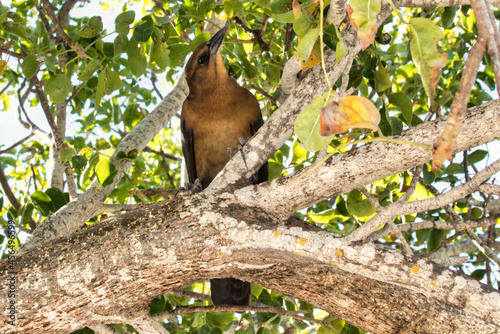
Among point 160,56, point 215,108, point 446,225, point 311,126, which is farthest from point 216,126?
point 311,126

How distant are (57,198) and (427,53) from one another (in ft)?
7.43

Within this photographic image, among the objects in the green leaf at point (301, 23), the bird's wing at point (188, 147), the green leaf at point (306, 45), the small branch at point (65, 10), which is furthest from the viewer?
the small branch at point (65, 10)

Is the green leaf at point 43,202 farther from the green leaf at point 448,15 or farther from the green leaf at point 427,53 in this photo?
the green leaf at point 448,15

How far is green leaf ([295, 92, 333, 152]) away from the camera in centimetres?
116

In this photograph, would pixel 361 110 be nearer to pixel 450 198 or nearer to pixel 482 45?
pixel 482 45

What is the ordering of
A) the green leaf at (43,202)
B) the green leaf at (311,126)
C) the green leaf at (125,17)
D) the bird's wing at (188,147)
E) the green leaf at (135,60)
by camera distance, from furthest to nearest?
the bird's wing at (188,147) < the green leaf at (43,202) < the green leaf at (135,60) < the green leaf at (125,17) < the green leaf at (311,126)

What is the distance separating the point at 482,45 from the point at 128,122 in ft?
10.3

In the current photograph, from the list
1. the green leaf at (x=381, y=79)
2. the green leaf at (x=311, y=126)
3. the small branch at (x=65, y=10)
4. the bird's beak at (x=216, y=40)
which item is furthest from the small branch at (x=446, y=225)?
the small branch at (x=65, y=10)

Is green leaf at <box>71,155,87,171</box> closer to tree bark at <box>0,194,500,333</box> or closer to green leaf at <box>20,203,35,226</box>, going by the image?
green leaf at <box>20,203,35,226</box>

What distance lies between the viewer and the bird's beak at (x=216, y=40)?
116 inches

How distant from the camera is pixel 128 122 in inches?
148

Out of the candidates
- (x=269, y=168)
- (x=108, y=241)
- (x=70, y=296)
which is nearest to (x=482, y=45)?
(x=108, y=241)

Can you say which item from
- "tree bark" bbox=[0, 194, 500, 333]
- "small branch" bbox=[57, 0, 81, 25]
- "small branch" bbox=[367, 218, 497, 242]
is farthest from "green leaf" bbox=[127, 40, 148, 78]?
"small branch" bbox=[57, 0, 81, 25]

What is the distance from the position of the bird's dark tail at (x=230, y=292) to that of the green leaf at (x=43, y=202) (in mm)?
1005
